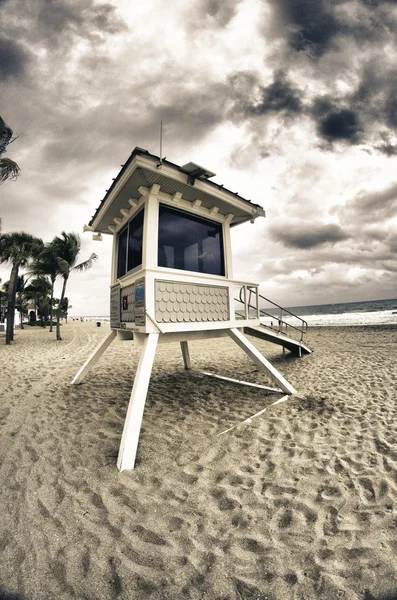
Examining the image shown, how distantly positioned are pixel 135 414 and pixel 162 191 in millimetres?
4147

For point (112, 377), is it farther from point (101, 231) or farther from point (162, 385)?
point (101, 231)

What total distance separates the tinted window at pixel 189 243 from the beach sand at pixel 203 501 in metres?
3.22

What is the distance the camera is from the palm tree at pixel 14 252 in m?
18.5

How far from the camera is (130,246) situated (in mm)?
6184

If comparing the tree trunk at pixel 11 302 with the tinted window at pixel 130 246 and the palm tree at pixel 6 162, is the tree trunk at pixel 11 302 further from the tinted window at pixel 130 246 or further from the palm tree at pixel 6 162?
the tinted window at pixel 130 246

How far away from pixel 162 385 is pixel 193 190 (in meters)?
5.38

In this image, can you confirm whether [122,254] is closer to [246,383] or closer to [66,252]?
[246,383]

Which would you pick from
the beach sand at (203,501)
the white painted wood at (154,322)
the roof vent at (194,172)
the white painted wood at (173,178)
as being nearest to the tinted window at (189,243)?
the white painted wood at (173,178)

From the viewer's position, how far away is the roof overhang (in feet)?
15.1

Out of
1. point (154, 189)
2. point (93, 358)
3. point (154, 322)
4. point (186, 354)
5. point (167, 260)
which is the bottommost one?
point (186, 354)

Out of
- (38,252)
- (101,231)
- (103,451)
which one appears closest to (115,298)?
(101,231)

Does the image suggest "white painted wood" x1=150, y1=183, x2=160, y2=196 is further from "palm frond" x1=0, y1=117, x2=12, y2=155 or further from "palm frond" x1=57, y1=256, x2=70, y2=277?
"palm frond" x1=57, y1=256, x2=70, y2=277

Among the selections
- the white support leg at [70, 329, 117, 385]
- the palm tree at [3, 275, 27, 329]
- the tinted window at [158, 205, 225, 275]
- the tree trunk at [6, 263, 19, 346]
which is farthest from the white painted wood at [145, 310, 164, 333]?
the palm tree at [3, 275, 27, 329]

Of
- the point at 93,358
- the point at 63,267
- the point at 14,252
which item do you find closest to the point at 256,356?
the point at 93,358
